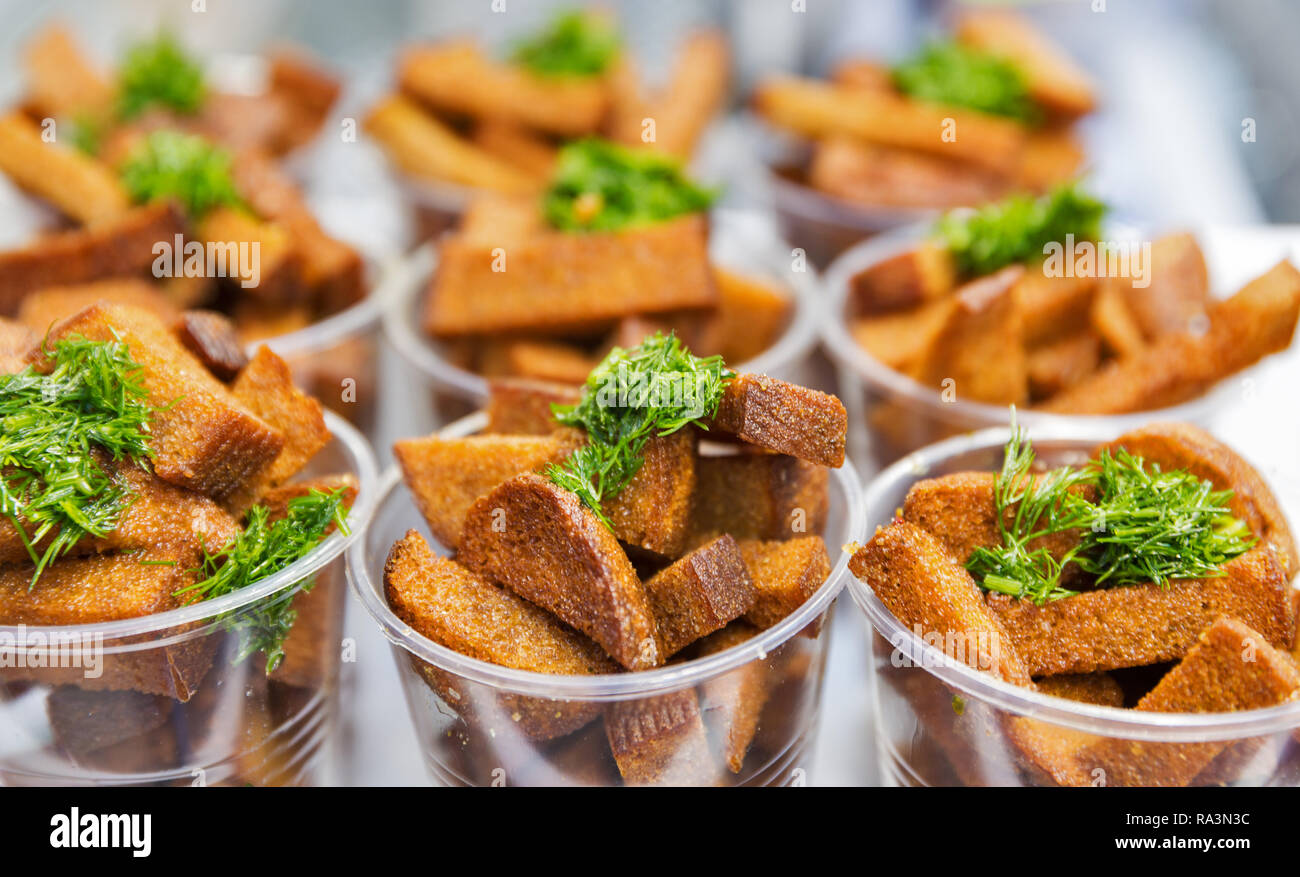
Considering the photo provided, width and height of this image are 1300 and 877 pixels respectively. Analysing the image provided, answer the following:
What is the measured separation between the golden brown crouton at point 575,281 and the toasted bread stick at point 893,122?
1118mm

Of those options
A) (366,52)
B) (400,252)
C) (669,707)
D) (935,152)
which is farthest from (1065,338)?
(366,52)

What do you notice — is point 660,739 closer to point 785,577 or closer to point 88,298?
point 785,577

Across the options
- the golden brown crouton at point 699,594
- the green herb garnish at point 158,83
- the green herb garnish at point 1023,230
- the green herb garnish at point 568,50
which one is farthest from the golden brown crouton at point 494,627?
the green herb garnish at point 158,83

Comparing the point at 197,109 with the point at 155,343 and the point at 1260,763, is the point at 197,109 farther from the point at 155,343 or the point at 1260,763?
the point at 1260,763

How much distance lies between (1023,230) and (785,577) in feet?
4.83

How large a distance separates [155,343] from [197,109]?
2.14 m

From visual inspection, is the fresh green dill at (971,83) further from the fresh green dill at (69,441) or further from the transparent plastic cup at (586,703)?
the fresh green dill at (69,441)

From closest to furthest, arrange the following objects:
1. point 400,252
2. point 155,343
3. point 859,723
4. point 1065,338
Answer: point 155,343, point 859,723, point 1065,338, point 400,252

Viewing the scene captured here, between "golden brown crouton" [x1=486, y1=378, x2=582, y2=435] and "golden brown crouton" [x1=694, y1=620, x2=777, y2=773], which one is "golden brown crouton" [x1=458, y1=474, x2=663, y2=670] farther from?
"golden brown crouton" [x1=486, y1=378, x2=582, y2=435]

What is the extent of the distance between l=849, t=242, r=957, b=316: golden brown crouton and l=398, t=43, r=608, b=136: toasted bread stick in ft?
4.04

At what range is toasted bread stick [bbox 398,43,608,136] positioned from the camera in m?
3.57

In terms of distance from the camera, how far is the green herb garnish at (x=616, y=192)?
9.50 ft

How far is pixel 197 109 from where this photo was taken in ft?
12.0

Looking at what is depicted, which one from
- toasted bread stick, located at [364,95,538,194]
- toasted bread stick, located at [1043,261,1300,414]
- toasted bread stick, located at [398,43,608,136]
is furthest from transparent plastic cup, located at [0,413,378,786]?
toasted bread stick, located at [398,43,608,136]
